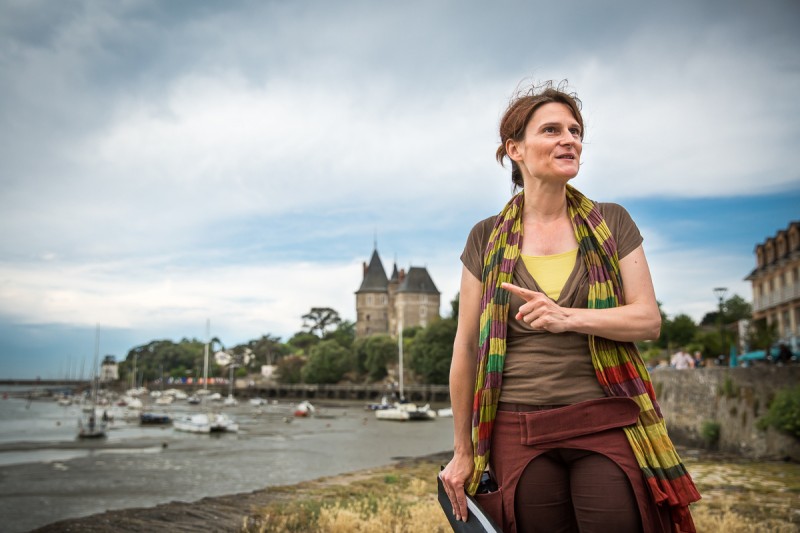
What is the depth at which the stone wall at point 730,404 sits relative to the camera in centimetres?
1198

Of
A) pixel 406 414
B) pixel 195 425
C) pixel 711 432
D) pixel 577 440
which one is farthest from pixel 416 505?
pixel 406 414

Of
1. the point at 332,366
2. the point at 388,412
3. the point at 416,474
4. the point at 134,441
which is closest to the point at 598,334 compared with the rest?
the point at 416,474

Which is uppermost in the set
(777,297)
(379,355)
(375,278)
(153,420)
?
(375,278)

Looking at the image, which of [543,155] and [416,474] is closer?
[543,155]

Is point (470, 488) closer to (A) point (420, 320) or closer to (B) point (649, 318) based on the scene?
(B) point (649, 318)

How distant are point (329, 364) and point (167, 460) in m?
66.7

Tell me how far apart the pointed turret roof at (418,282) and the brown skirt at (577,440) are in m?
107

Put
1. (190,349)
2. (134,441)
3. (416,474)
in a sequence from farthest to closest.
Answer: (190,349) < (134,441) < (416,474)

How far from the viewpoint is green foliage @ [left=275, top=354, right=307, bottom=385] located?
4085 inches

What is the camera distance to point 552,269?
1.88m

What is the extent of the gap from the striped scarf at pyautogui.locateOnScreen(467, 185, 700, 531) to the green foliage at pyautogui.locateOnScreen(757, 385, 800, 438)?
449 inches

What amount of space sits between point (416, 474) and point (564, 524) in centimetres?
991

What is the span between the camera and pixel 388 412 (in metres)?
50.9

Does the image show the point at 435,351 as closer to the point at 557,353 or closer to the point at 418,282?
the point at 418,282
